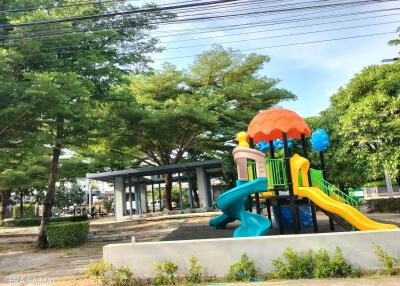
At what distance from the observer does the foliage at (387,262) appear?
23.3 ft

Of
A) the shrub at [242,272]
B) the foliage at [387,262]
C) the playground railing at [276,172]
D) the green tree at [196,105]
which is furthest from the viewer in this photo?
the green tree at [196,105]

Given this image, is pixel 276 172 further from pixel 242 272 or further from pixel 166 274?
pixel 166 274

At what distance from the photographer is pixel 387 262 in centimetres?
714

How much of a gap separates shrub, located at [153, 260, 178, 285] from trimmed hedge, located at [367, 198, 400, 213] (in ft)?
64.6

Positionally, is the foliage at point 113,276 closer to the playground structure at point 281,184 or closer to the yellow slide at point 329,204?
the playground structure at point 281,184

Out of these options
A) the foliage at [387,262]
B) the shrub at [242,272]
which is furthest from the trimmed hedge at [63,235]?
the foliage at [387,262]

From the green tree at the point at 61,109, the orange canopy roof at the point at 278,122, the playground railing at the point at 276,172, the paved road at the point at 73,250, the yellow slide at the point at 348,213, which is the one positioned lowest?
the paved road at the point at 73,250

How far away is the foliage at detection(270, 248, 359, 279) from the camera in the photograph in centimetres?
711

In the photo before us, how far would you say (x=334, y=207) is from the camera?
899 cm

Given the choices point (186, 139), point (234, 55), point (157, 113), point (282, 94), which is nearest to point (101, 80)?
point (157, 113)

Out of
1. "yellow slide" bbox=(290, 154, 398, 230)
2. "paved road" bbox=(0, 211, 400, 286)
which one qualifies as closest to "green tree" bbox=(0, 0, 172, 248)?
"paved road" bbox=(0, 211, 400, 286)

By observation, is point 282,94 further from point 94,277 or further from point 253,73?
point 94,277

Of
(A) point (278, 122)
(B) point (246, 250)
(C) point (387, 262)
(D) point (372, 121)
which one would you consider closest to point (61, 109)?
(A) point (278, 122)

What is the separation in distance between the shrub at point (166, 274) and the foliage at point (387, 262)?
4.30 meters
